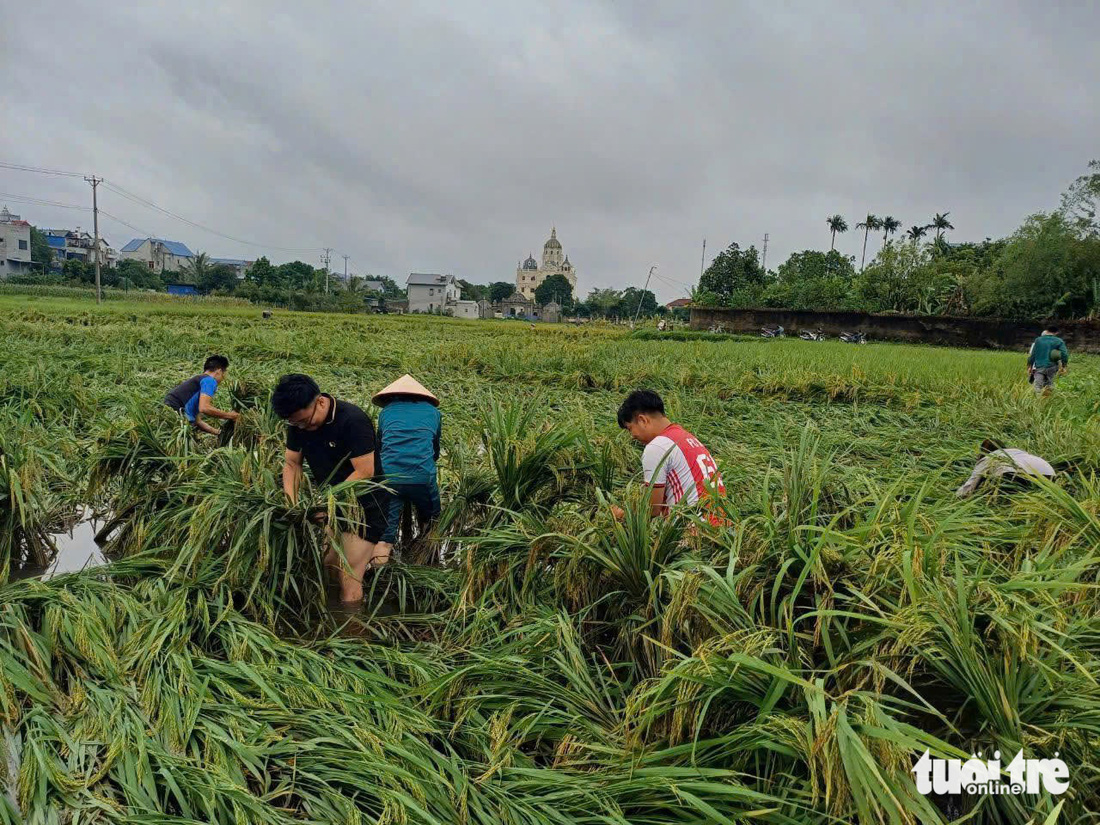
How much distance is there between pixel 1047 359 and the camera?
9.02 meters

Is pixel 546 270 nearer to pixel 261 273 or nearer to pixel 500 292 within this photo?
pixel 500 292

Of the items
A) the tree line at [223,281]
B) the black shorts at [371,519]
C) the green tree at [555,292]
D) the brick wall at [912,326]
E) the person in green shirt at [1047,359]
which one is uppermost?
the green tree at [555,292]

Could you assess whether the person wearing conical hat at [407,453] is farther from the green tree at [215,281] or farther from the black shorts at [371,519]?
the green tree at [215,281]

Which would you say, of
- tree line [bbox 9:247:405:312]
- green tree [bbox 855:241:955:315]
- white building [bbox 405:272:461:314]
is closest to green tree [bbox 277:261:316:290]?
tree line [bbox 9:247:405:312]

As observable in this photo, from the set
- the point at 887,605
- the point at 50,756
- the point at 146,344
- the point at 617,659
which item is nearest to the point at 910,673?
the point at 887,605

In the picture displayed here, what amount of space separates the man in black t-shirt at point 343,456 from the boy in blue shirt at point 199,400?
2051 millimetres

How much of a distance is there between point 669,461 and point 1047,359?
9.01 meters

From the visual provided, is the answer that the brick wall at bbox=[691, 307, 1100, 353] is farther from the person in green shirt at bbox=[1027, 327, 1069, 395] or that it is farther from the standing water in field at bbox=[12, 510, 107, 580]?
the standing water in field at bbox=[12, 510, 107, 580]

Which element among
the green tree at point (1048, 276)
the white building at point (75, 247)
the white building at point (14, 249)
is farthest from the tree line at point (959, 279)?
the white building at point (75, 247)

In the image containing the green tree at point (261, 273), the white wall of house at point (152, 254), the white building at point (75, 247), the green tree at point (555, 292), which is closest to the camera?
the green tree at point (261, 273)

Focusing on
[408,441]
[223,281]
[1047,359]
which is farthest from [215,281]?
[408,441]

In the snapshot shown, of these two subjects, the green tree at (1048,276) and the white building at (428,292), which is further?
the white building at (428,292)

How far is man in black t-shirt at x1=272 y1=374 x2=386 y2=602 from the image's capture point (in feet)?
10.7

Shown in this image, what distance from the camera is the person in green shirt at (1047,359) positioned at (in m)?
8.86
